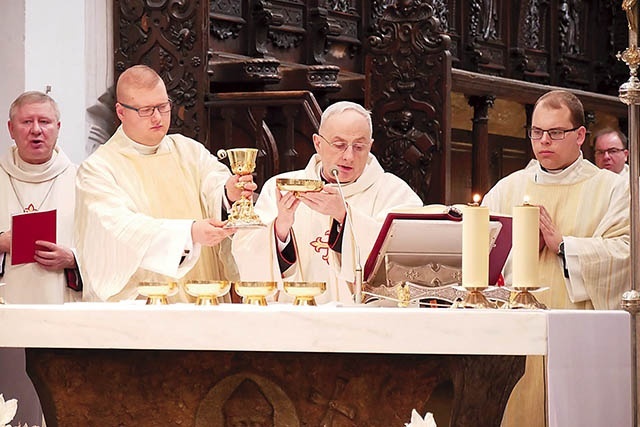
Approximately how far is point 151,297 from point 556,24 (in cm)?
867

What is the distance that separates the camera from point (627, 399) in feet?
12.9

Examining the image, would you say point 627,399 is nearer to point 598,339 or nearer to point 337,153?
point 598,339

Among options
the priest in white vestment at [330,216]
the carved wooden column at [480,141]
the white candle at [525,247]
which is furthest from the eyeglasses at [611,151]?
the white candle at [525,247]

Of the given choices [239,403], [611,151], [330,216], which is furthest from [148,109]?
[611,151]

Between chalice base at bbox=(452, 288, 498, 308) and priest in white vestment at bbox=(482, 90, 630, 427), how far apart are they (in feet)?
5.55

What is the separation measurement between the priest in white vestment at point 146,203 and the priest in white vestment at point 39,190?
0.85ft

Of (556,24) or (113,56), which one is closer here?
(113,56)

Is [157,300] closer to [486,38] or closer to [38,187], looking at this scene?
[38,187]

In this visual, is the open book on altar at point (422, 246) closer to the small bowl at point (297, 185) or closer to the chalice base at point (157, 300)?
the small bowl at point (297, 185)

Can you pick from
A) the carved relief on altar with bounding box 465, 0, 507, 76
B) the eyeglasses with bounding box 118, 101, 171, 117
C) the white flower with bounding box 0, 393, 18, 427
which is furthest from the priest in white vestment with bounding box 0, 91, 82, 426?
the carved relief on altar with bounding box 465, 0, 507, 76

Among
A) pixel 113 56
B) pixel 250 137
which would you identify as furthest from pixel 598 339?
pixel 113 56

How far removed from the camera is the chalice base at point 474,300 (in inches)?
155

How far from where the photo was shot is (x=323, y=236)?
5.74m

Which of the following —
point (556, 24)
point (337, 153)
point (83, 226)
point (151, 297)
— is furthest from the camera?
point (556, 24)
